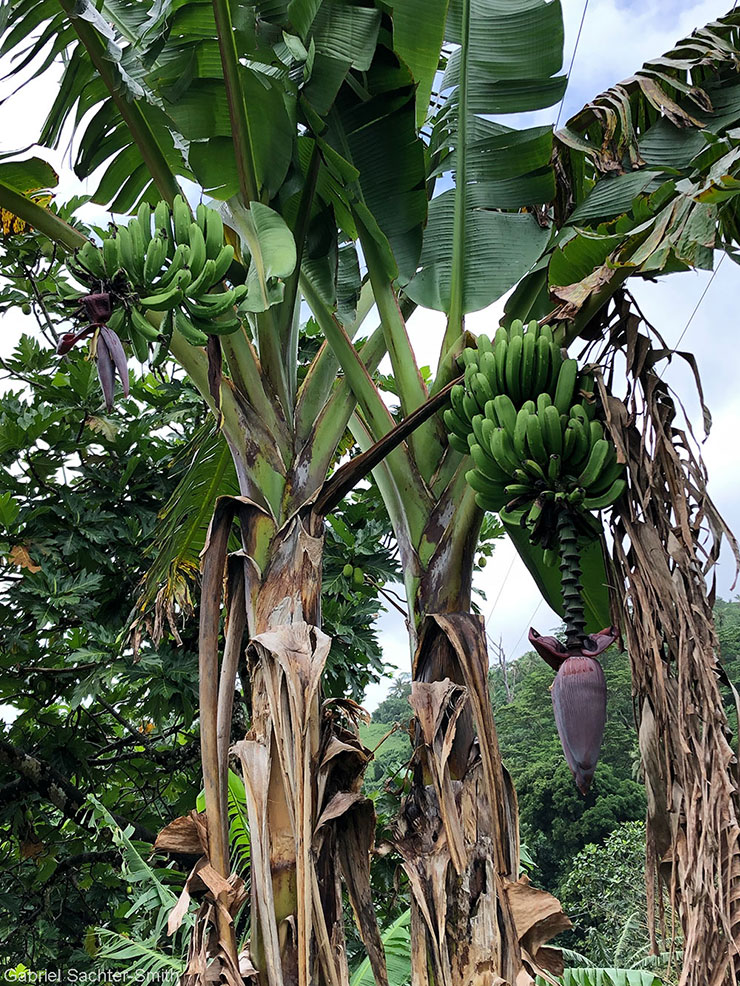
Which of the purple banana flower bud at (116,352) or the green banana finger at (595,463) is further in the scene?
the green banana finger at (595,463)

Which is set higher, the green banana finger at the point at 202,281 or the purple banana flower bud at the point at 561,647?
the green banana finger at the point at 202,281

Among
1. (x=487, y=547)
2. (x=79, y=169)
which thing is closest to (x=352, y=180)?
(x=79, y=169)

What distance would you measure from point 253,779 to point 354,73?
135 centimetres

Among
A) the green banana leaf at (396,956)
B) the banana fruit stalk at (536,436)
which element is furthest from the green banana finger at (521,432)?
the green banana leaf at (396,956)

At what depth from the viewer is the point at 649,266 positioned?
135 centimetres

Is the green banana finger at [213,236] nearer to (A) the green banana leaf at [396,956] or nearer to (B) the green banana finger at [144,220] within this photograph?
(B) the green banana finger at [144,220]

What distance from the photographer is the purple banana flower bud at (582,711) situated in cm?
112

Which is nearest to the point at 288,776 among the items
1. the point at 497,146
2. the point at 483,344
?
the point at 483,344

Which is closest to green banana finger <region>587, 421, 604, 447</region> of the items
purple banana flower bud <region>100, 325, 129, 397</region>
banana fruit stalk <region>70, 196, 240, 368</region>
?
banana fruit stalk <region>70, 196, 240, 368</region>

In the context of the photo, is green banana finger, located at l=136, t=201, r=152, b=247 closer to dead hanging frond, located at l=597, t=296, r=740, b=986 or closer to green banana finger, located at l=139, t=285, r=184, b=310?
green banana finger, located at l=139, t=285, r=184, b=310

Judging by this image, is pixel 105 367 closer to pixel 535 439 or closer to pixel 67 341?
pixel 67 341

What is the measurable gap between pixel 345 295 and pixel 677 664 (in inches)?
48.6

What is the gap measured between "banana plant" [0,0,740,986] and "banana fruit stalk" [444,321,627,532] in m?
0.08

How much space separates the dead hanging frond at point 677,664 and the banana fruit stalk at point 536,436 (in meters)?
0.04
